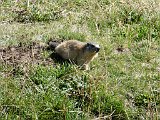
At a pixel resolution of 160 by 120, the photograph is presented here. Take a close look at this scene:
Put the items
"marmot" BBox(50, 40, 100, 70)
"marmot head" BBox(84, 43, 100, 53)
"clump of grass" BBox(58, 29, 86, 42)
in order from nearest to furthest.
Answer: "marmot head" BBox(84, 43, 100, 53) < "marmot" BBox(50, 40, 100, 70) < "clump of grass" BBox(58, 29, 86, 42)

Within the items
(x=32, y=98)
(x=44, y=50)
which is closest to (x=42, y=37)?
(x=44, y=50)

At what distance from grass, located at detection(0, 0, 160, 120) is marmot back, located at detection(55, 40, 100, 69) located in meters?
0.18

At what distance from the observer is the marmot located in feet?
22.0

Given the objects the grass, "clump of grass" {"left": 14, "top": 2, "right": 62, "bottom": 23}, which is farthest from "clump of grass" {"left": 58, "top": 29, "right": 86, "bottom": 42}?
"clump of grass" {"left": 14, "top": 2, "right": 62, "bottom": 23}

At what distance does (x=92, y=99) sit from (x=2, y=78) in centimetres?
120

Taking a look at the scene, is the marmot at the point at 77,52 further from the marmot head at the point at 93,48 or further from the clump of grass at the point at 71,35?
the clump of grass at the point at 71,35

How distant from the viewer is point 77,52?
22.6 feet

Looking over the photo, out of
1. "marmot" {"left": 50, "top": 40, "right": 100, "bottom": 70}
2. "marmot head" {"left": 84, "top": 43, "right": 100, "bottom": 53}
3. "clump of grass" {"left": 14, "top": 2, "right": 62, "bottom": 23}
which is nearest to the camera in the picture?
"marmot head" {"left": 84, "top": 43, "right": 100, "bottom": 53}

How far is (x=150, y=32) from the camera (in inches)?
298

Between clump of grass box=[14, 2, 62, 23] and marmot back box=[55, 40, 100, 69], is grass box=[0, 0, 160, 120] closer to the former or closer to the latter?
clump of grass box=[14, 2, 62, 23]

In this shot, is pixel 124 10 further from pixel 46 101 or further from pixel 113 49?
pixel 46 101

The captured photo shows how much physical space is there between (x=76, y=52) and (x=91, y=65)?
365 mm

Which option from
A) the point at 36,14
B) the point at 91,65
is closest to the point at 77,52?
the point at 91,65

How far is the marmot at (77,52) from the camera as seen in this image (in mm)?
6712
